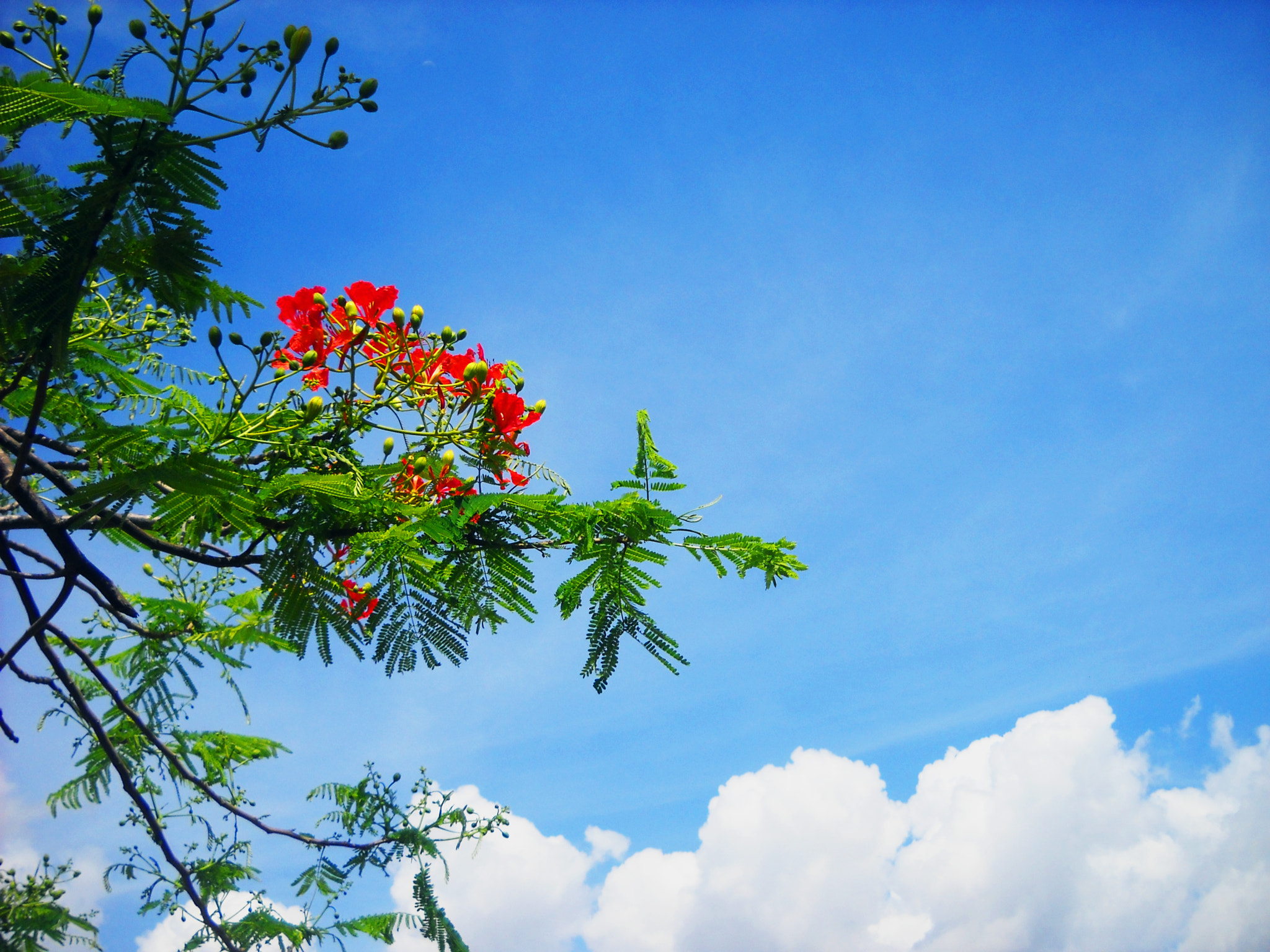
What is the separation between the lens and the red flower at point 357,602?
280cm

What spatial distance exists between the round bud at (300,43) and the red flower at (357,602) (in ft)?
5.28

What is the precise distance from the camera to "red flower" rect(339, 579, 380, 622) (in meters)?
2.80

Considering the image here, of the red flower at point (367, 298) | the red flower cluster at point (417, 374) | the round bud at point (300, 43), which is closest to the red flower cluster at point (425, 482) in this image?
the red flower cluster at point (417, 374)

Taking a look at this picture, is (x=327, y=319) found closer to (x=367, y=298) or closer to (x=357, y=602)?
(x=367, y=298)

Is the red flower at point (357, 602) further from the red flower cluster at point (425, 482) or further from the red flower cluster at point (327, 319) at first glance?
the red flower cluster at point (327, 319)

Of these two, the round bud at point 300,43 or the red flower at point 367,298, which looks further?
the red flower at point 367,298

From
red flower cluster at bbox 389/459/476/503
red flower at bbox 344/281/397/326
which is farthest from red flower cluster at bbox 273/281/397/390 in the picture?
red flower cluster at bbox 389/459/476/503

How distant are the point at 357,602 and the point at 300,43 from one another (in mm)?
1730

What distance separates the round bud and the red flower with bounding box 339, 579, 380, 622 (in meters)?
1.61

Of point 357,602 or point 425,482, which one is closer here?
point 357,602

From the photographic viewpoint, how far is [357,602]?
286 centimetres

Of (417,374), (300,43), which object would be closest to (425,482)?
(417,374)

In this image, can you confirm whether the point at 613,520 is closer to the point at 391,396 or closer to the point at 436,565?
the point at 436,565

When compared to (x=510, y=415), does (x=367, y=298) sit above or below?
above
